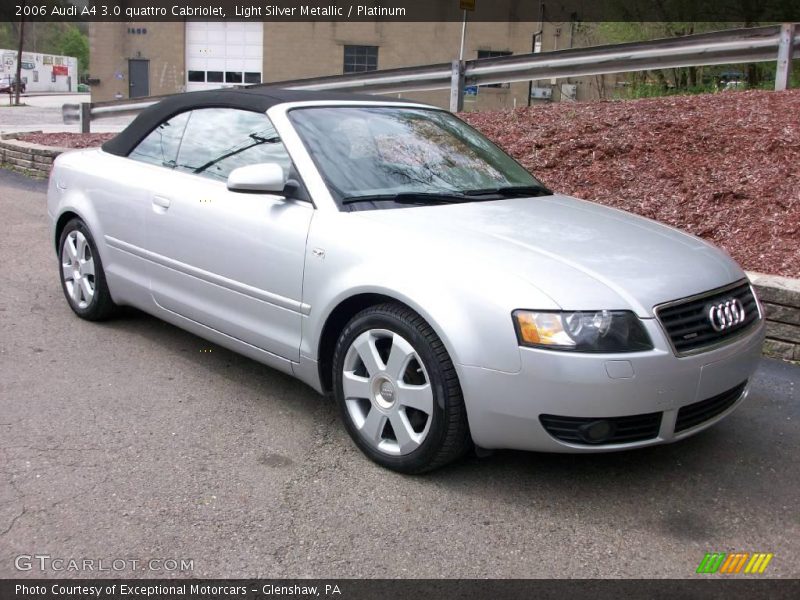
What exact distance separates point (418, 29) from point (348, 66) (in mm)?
2861

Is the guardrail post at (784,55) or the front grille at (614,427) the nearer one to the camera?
the front grille at (614,427)

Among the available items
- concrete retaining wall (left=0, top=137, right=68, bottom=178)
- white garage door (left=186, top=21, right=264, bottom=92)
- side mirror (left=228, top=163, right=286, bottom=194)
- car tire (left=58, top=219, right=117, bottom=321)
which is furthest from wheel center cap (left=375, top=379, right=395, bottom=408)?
white garage door (left=186, top=21, right=264, bottom=92)

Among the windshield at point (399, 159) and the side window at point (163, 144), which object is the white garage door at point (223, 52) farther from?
the windshield at point (399, 159)

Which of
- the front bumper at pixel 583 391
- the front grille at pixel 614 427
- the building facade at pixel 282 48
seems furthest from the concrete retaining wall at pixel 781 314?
the building facade at pixel 282 48

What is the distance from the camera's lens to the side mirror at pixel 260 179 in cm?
380

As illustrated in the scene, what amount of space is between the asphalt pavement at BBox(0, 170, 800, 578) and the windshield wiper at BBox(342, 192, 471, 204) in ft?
3.66

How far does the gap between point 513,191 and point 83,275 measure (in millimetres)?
2910

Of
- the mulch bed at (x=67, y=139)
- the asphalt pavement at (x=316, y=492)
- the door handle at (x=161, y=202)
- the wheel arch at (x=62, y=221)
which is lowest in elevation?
the asphalt pavement at (x=316, y=492)

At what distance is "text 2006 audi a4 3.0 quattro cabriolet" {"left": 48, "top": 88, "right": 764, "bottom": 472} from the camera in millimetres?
3059

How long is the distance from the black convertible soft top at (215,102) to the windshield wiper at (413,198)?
0.85 m

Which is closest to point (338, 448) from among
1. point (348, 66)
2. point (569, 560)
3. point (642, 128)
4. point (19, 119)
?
point (569, 560)

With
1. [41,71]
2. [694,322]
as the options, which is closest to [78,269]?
[694,322]

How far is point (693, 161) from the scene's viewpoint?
23.1 ft

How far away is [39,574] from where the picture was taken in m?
2.71
